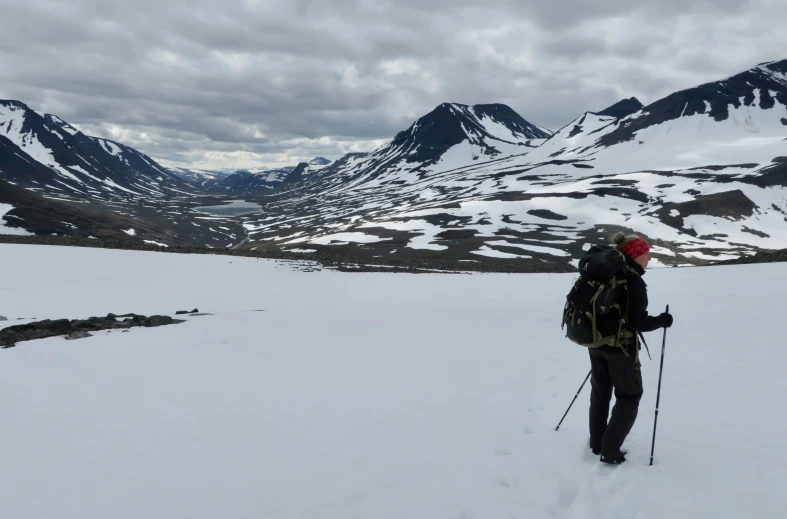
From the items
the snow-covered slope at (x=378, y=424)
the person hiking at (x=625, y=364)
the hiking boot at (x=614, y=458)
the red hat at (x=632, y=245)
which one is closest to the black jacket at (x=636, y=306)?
the person hiking at (x=625, y=364)

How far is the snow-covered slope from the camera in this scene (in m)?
5.70

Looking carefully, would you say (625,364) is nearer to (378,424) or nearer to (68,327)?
(378,424)

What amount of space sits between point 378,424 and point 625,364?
13.6 ft

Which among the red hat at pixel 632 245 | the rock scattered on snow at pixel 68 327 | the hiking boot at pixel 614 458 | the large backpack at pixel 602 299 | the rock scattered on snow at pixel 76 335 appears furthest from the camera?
the rock scattered on snow at pixel 68 327

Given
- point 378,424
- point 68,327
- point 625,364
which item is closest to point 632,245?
point 625,364

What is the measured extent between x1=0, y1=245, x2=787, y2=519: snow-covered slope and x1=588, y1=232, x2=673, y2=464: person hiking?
19.9 inches

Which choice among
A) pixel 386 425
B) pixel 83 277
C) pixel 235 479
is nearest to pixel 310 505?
pixel 235 479

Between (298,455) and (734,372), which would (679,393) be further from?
(298,455)

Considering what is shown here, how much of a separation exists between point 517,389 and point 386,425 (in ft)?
11.1

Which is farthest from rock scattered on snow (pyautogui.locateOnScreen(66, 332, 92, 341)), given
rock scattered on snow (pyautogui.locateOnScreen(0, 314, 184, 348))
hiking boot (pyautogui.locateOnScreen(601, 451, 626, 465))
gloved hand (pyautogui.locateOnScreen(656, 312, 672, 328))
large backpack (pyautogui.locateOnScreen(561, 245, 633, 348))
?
gloved hand (pyautogui.locateOnScreen(656, 312, 672, 328))

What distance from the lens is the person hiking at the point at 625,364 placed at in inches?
235

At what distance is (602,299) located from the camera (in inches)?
235

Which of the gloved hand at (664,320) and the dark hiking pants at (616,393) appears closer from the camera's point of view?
the gloved hand at (664,320)

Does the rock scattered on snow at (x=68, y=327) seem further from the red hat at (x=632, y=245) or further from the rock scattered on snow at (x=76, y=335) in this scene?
the red hat at (x=632, y=245)
